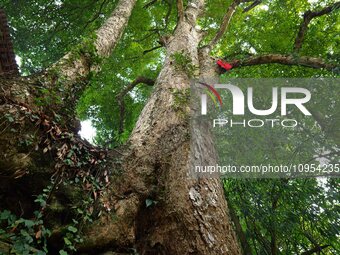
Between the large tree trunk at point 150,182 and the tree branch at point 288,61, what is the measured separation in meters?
2.37

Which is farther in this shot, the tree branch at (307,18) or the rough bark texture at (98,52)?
the tree branch at (307,18)

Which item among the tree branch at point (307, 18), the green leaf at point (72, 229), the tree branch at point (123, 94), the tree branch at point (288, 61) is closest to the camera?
the green leaf at point (72, 229)

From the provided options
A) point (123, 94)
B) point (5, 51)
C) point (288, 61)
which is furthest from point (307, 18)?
point (5, 51)

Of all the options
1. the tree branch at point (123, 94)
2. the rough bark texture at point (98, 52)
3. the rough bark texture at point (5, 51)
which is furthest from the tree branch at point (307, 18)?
the rough bark texture at point (5, 51)

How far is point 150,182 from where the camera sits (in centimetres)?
244

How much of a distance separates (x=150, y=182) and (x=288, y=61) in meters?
3.49

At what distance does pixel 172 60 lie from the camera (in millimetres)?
4293

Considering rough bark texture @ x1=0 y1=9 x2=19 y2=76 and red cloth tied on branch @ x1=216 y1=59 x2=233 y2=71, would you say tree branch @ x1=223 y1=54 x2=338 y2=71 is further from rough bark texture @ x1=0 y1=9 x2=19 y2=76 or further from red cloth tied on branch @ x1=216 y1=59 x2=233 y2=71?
rough bark texture @ x1=0 y1=9 x2=19 y2=76

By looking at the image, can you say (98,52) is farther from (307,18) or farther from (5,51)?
(307,18)

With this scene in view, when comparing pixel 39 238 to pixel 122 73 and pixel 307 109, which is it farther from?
pixel 122 73

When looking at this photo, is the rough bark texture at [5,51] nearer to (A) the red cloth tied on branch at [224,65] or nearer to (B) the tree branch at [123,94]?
(B) the tree branch at [123,94]

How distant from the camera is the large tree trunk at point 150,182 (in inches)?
79.0

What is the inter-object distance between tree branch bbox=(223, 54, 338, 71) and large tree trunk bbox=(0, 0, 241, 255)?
2.37 meters

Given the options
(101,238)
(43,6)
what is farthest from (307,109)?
(43,6)
